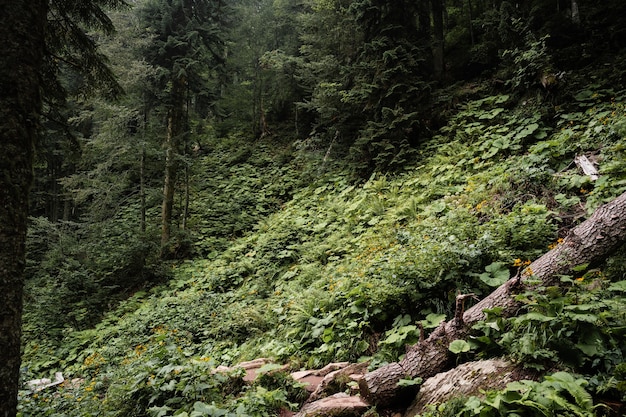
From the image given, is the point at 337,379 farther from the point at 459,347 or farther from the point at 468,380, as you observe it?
the point at 468,380

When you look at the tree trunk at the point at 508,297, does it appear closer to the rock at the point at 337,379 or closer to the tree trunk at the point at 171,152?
the rock at the point at 337,379

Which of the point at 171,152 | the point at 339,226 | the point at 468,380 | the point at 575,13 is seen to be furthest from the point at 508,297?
the point at 171,152

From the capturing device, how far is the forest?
2906 mm

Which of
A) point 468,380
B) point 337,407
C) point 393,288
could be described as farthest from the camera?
point 393,288

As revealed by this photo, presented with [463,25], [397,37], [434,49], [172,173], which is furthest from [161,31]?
[463,25]

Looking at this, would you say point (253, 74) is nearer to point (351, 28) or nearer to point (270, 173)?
point (270, 173)

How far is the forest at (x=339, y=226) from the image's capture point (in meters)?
2.91

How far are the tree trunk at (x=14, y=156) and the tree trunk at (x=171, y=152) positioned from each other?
9.44m

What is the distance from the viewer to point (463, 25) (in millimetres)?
13672

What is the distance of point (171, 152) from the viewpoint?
1213 centimetres

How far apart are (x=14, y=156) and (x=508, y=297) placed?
4.59 m

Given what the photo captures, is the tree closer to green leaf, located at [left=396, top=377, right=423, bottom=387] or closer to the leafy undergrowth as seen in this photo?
the leafy undergrowth

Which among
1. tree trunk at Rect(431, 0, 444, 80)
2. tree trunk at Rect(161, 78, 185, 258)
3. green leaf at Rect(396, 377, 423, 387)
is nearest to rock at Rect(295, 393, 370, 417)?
green leaf at Rect(396, 377, 423, 387)

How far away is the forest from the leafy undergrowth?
1.4 inches
